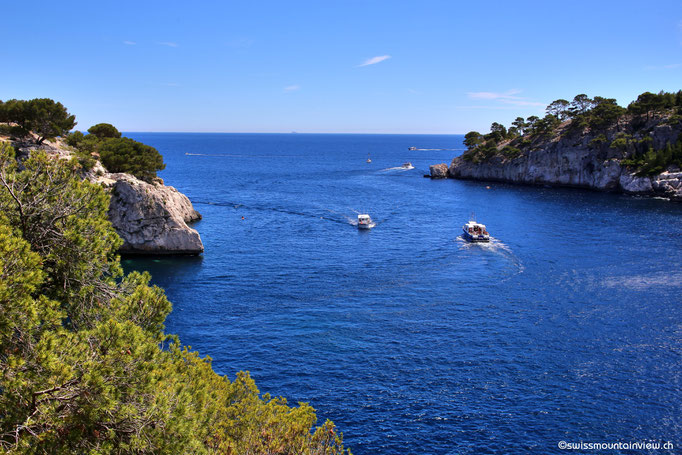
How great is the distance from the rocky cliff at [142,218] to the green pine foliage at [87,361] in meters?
48.3

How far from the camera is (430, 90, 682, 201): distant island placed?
118m

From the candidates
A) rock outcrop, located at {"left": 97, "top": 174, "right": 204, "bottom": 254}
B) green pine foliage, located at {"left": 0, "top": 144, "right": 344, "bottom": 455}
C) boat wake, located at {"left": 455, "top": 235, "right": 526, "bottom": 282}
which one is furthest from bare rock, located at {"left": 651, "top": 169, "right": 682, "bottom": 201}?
green pine foliage, located at {"left": 0, "top": 144, "right": 344, "bottom": 455}

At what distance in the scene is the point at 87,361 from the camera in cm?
1395

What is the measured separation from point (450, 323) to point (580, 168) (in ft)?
364

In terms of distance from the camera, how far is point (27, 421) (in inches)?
494

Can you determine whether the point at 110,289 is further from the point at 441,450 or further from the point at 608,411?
the point at 608,411

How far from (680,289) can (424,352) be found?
35157 mm

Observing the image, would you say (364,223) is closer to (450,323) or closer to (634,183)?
(450,323)

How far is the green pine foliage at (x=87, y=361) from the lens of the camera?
1330 centimetres

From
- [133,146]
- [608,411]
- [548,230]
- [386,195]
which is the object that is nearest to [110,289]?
[608,411]

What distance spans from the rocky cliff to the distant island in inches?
4376

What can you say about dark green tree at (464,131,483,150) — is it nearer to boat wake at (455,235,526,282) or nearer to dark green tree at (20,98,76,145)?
boat wake at (455,235,526,282)

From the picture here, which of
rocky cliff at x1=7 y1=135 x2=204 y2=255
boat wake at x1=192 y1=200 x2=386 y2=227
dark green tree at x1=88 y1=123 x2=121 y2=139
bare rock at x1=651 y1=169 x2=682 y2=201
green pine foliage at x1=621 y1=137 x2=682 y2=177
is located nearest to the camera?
rocky cliff at x1=7 y1=135 x2=204 y2=255

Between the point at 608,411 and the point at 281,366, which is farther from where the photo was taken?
the point at 281,366
